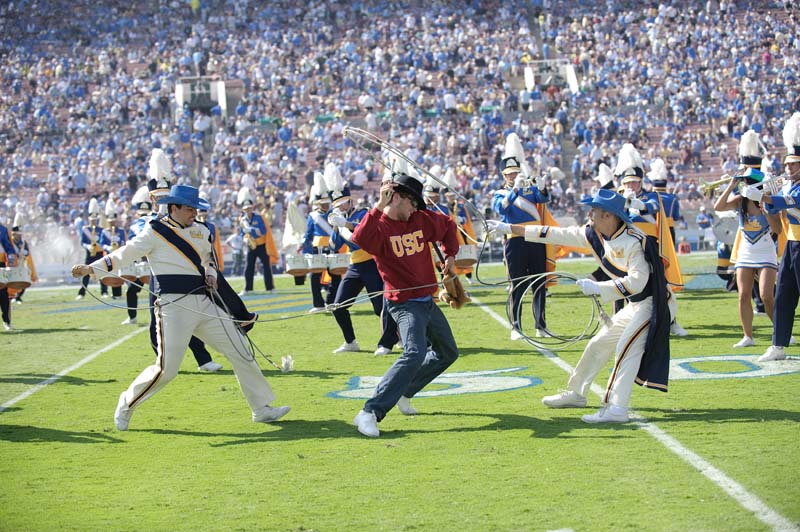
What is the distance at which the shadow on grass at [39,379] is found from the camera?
1071 centimetres

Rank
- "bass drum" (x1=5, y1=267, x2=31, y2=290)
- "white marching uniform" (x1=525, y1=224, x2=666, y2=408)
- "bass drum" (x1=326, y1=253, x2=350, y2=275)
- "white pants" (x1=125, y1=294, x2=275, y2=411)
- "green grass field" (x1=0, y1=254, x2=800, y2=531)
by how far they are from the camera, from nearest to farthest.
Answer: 1. "green grass field" (x1=0, y1=254, x2=800, y2=531)
2. "white marching uniform" (x1=525, y1=224, x2=666, y2=408)
3. "white pants" (x1=125, y1=294, x2=275, y2=411)
4. "bass drum" (x1=326, y1=253, x2=350, y2=275)
5. "bass drum" (x1=5, y1=267, x2=31, y2=290)

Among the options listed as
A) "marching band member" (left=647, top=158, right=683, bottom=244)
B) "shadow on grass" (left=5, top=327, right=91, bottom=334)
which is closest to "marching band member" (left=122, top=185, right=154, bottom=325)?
"shadow on grass" (left=5, top=327, right=91, bottom=334)

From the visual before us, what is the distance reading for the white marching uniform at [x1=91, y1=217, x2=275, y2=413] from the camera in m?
7.87

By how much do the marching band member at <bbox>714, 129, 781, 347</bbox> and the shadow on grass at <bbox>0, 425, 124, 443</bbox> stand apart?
19.7 ft

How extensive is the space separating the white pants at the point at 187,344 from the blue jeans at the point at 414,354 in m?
1.00

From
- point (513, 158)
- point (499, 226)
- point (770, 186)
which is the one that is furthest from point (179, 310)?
point (513, 158)

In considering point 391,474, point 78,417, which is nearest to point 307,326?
point 78,417

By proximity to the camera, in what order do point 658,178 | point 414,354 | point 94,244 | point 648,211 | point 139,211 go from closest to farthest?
point 414,354, point 648,211, point 658,178, point 139,211, point 94,244

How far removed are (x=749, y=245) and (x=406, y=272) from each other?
4.86 metres

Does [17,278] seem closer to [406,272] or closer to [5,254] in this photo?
[5,254]

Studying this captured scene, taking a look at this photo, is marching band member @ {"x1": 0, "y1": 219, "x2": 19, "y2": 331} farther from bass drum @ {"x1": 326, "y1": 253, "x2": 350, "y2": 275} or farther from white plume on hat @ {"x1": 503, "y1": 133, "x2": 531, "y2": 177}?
white plume on hat @ {"x1": 503, "y1": 133, "x2": 531, "y2": 177}

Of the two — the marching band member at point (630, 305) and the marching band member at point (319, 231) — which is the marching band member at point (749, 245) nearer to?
the marching band member at point (630, 305)

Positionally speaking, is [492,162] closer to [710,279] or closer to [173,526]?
[710,279]

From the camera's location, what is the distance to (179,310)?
7.93 meters
